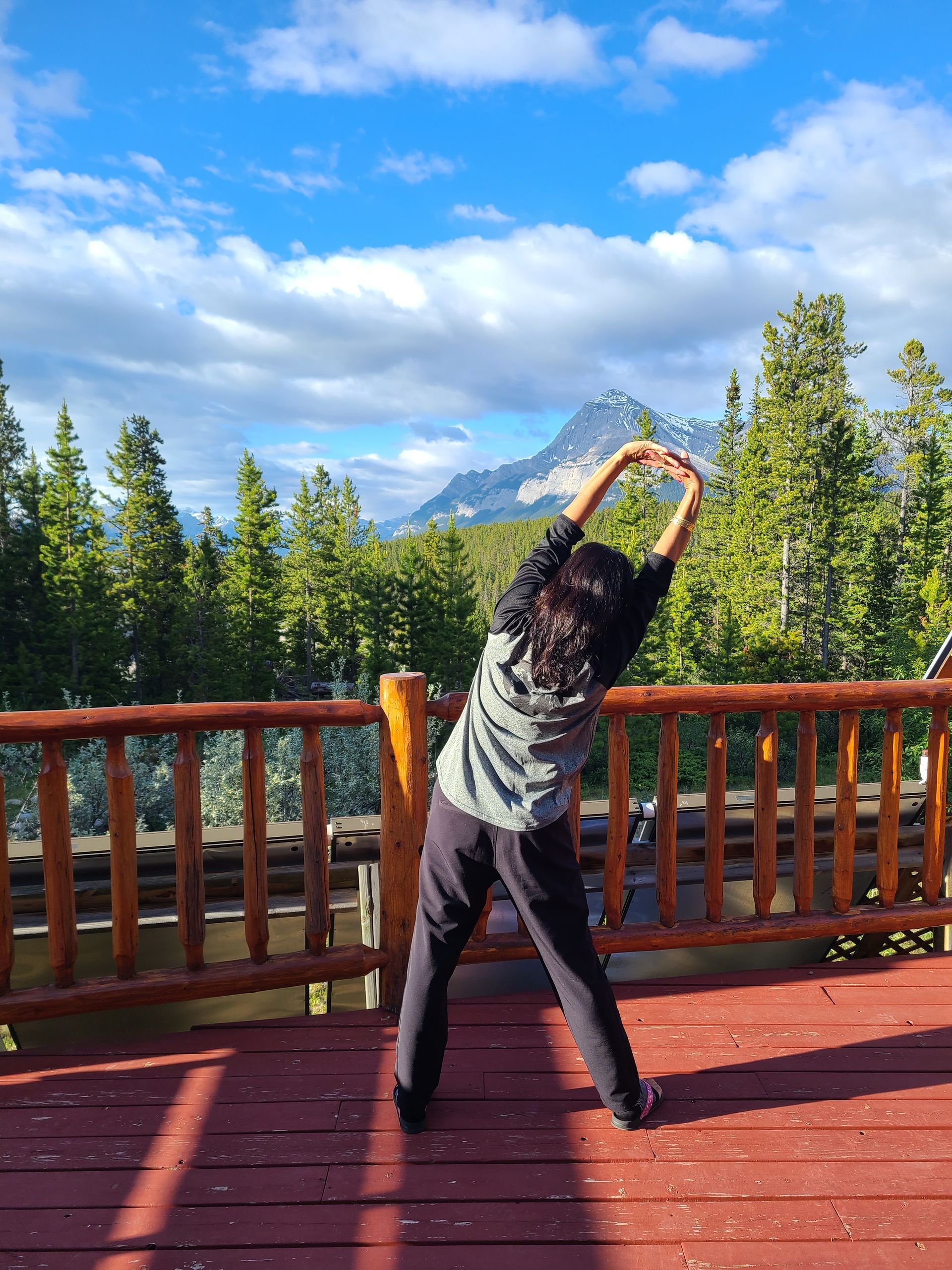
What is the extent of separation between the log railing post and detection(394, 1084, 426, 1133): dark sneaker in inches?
17.3

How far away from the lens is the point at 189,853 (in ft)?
7.90

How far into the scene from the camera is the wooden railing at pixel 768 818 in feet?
8.66

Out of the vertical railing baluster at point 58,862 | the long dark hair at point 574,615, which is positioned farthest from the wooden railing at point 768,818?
the vertical railing baluster at point 58,862

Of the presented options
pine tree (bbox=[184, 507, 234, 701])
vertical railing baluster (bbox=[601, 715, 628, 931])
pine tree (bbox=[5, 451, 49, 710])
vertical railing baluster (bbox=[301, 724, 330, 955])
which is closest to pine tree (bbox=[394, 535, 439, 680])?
pine tree (bbox=[184, 507, 234, 701])

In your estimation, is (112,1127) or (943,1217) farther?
(112,1127)

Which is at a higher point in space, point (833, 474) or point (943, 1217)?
point (833, 474)

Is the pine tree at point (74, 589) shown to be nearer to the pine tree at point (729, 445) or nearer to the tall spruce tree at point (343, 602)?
the tall spruce tree at point (343, 602)

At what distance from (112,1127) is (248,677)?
36532 mm

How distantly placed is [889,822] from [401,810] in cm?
193

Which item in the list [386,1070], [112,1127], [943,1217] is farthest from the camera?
[386,1070]

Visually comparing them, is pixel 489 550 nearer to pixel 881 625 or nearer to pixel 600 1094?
pixel 881 625

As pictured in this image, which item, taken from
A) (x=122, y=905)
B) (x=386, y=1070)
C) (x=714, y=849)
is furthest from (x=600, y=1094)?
(x=122, y=905)

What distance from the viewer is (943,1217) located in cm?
176

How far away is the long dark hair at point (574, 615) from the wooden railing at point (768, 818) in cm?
80
